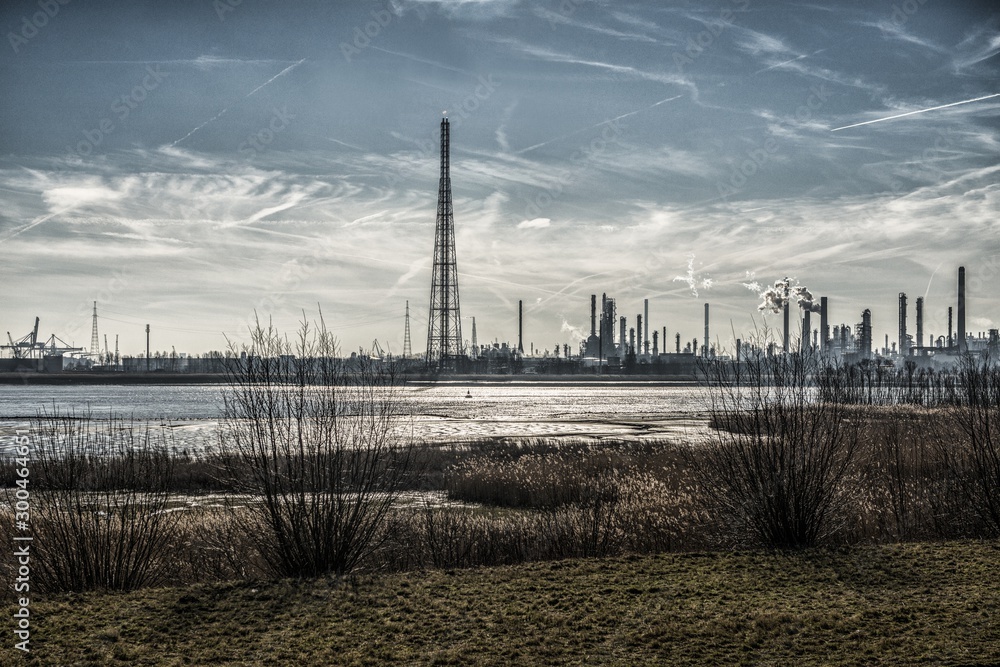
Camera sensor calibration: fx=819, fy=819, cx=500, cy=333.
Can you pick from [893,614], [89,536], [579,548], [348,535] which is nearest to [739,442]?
[579,548]

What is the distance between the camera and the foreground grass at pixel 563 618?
228 inches

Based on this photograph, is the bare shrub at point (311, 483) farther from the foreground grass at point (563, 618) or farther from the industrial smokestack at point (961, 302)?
the industrial smokestack at point (961, 302)

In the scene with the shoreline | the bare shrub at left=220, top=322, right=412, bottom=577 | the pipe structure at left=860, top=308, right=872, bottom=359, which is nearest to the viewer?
the bare shrub at left=220, top=322, right=412, bottom=577

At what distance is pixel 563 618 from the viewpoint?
21.5 feet

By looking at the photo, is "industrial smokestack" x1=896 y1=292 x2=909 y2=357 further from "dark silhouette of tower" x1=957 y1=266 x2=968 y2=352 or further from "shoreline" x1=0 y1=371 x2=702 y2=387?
"shoreline" x1=0 y1=371 x2=702 y2=387

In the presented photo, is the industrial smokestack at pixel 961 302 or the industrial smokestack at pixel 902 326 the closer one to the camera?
the industrial smokestack at pixel 961 302

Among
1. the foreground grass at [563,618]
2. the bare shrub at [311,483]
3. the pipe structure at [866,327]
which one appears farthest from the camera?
the pipe structure at [866,327]

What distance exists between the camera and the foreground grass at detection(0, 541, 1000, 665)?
19.0ft

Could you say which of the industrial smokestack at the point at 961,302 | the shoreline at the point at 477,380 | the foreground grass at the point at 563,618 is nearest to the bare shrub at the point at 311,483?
the foreground grass at the point at 563,618

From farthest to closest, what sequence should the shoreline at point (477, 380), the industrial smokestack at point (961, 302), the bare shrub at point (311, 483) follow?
the shoreline at point (477, 380) < the industrial smokestack at point (961, 302) < the bare shrub at point (311, 483)

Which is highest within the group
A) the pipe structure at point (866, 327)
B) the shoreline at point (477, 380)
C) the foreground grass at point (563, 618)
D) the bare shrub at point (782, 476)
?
the pipe structure at point (866, 327)

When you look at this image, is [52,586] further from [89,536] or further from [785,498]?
[785,498]

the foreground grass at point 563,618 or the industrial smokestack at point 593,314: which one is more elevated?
the industrial smokestack at point 593,314

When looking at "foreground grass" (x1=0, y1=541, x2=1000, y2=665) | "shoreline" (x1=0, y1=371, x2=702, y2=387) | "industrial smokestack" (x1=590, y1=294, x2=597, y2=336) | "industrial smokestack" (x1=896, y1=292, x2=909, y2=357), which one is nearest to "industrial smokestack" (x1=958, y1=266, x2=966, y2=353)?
"industrial smokestack" (x1=896, y1=292, x2=909, y2=357)
